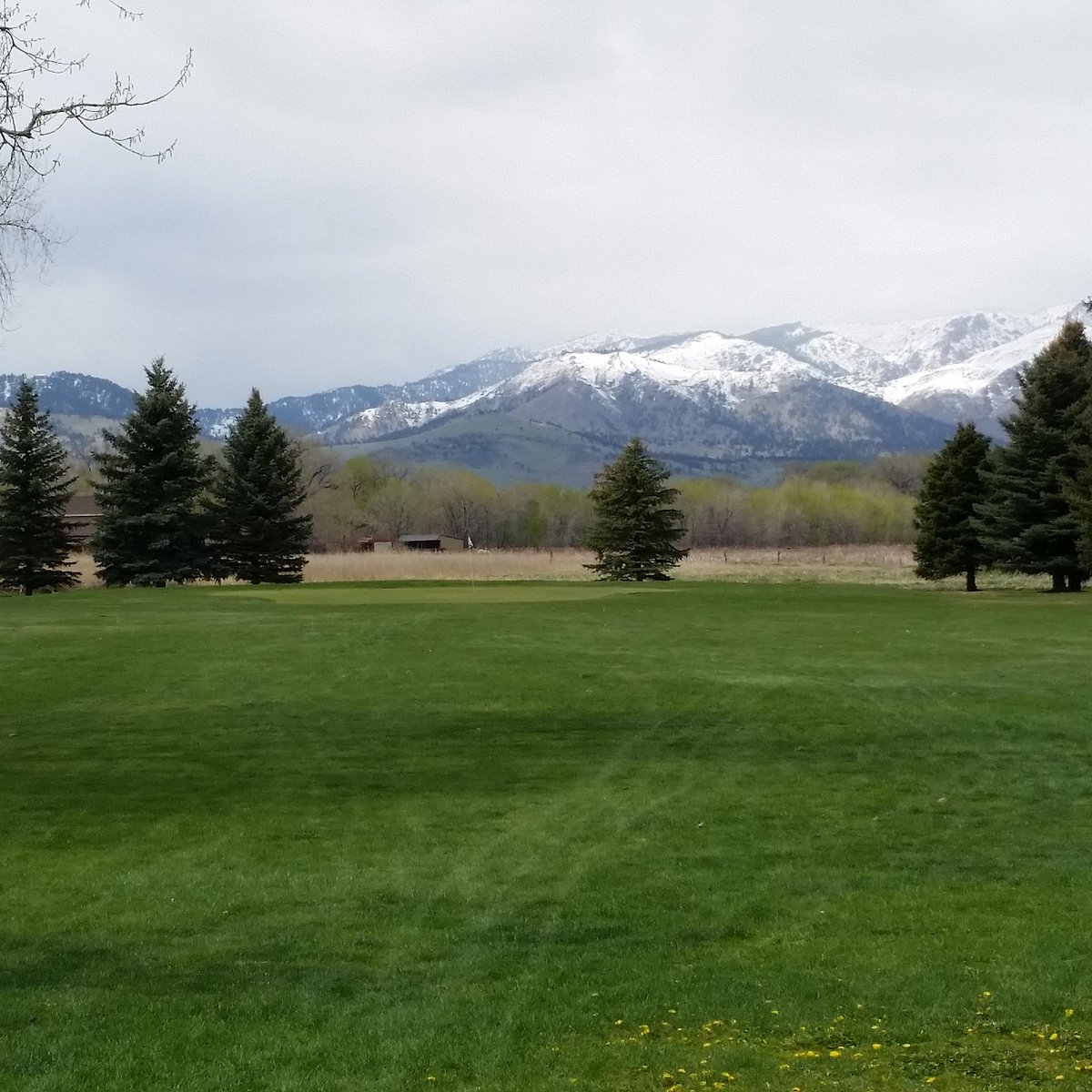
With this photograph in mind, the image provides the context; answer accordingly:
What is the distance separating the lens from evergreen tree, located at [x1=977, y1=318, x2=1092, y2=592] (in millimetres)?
43625

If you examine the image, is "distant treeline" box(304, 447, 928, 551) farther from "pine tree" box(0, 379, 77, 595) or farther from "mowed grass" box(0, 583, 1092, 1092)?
"mowed grass" box(0, 583, 1092, 1092)

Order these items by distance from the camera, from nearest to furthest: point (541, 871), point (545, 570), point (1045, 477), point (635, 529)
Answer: point (541, 871)
point (1045, 477)
point (635, 529)
point (545, 570)

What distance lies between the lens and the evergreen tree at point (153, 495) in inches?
2019

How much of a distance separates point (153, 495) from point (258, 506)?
531cm

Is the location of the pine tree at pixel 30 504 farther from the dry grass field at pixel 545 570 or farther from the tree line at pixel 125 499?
the dry grass field at pixel 545 570

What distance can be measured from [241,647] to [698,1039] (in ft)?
58.6

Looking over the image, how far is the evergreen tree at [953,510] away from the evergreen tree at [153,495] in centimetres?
3094

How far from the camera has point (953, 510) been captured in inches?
1937

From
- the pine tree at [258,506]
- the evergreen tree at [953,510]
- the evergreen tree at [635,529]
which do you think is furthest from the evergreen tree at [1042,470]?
the pine tree at [258,506]

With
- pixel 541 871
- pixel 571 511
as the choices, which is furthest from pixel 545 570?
pixel 571 511

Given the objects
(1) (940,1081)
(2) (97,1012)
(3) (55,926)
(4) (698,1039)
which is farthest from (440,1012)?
(3) (55,926)

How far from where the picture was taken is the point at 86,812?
11156 mm

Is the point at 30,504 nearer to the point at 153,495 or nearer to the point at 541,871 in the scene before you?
the point at 153,495

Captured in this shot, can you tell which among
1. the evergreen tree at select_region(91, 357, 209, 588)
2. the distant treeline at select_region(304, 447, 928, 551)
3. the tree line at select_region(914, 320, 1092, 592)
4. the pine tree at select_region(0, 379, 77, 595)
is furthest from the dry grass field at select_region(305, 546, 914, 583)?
the distant treeline at select_region(304, 447, 928, 551)
